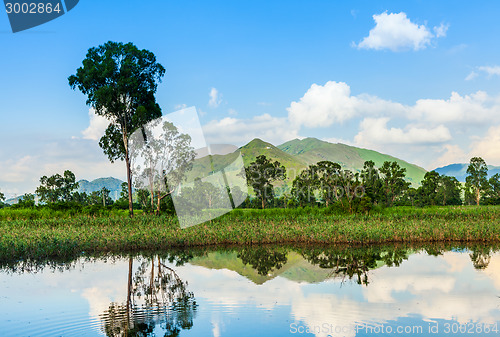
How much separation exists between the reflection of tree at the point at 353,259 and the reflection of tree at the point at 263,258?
148 cm

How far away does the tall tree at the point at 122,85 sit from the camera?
3841 cm

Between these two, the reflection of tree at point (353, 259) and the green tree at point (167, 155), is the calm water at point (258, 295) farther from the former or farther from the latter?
the green tree at point (167, 155)

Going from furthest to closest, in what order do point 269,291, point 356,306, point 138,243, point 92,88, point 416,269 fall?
point 92,88 < point 138,243 < point 416,269 < point 269,291 < point 356,306

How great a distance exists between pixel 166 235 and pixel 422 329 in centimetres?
1845

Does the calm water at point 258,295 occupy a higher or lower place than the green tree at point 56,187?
lower

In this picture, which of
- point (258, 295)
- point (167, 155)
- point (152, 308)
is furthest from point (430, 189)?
point (152, 308)

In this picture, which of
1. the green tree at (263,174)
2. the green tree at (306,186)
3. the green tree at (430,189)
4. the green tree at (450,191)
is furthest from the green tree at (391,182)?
the green tree at (450,191)

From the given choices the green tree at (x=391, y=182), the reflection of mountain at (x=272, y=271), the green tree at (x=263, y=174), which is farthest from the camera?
the green tree at (x=263, y=174)

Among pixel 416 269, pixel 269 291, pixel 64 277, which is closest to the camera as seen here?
pixel 269 291

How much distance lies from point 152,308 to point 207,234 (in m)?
14.0

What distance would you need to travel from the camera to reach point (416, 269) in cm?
1822

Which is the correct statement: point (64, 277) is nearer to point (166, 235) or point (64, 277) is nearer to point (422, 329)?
point (166, 235)

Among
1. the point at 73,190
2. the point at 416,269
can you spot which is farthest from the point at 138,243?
the point at 73,190

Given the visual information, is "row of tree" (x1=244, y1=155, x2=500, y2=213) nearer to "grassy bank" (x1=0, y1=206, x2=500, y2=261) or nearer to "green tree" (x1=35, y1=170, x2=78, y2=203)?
"grassy bank" (x1=0, y1=206, x2=500, y2=261)
